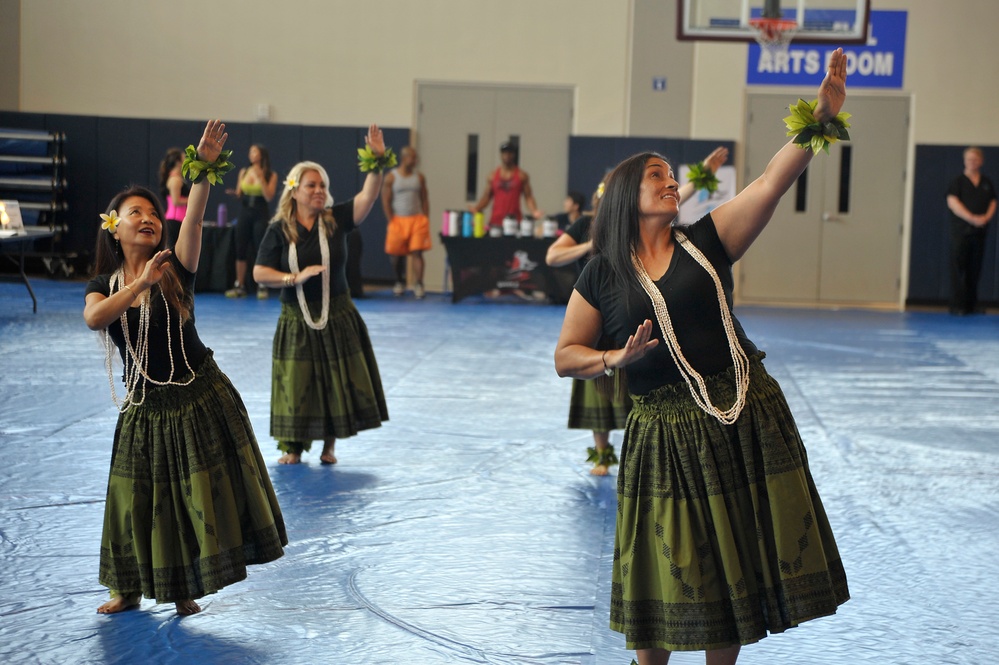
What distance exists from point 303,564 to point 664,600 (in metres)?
2.01

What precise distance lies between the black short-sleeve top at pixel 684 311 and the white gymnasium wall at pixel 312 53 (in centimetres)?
1452

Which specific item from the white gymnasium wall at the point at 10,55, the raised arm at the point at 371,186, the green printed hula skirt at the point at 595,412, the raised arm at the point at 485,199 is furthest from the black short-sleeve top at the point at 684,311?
the white gymnasium wall at the point at 10,55

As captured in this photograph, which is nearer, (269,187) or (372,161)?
(372,161)

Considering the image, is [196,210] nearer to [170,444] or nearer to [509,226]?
[170,444]

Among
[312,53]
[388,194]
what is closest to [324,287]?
[388,194]

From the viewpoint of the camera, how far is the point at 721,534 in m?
3.12

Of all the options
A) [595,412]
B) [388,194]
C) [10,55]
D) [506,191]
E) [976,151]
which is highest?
[10,55]

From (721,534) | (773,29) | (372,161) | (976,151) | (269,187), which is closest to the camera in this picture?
(721,534)

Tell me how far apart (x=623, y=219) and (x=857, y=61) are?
15.3 m

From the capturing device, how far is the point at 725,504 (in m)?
3.15

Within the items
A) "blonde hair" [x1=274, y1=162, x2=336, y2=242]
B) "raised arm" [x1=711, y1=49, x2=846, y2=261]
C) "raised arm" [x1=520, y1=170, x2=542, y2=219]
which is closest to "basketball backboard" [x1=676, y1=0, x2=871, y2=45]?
"raised arm" [x1=520, y1=170, x2=542, y2=219]

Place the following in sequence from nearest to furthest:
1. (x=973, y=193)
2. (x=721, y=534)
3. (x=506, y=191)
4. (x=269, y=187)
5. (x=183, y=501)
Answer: (x=721, y=534) < (x=183, y=501) < (x=269, y=187) < (x=973, y=193) < (x=506, y=191)

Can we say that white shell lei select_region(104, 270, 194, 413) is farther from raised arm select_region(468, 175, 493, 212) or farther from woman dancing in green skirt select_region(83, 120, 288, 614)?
raised arm select_region(468, 175, 493, 212)

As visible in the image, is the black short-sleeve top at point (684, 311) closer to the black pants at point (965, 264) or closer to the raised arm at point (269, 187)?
the raised arm at point (269, 187)
